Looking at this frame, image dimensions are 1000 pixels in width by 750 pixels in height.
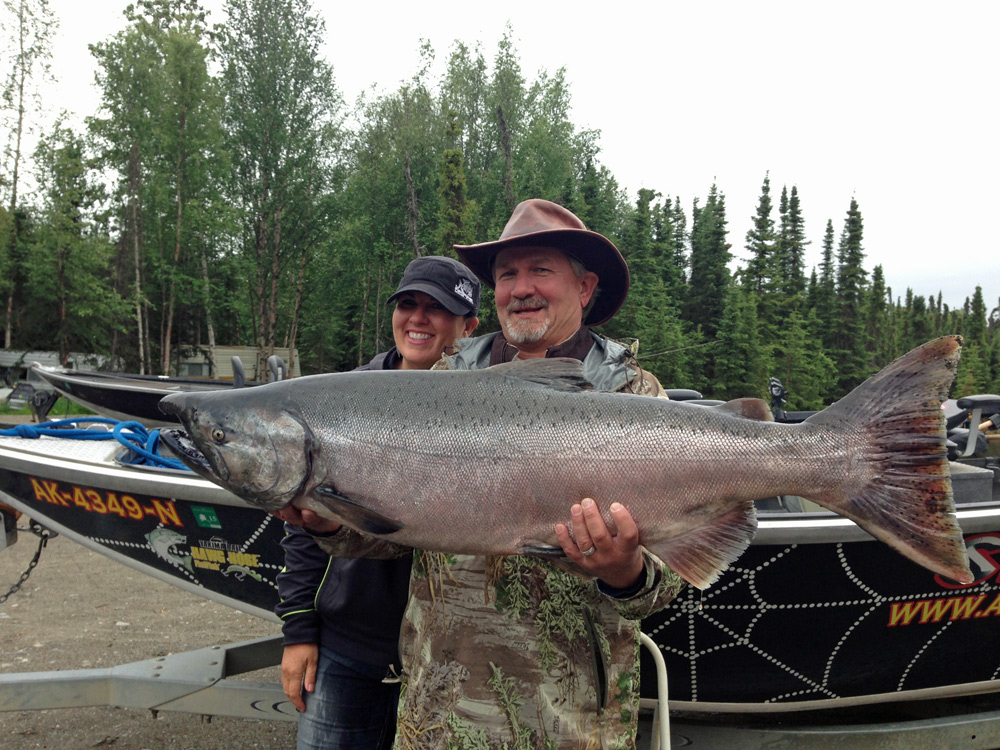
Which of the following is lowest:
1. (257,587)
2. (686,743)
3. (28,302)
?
(686,743)

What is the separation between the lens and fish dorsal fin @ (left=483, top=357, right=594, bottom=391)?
6.72 feet

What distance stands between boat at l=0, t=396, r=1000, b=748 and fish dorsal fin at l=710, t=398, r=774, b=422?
1131 mm

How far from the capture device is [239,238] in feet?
110

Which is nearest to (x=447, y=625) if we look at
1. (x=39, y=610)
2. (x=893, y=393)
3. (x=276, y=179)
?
(x=893, y=393)

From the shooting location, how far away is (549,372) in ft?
6.79

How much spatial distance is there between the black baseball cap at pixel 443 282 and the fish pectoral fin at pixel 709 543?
1.70 m

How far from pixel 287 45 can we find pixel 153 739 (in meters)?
30.7

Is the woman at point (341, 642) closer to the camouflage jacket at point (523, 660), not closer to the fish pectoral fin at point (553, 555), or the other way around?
the camouflage jacket at point (523, 660)

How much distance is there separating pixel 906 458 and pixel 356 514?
4.90 ft

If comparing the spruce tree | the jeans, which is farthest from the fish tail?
the spruce tree

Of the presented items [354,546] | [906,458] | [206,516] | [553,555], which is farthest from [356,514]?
[206,516]

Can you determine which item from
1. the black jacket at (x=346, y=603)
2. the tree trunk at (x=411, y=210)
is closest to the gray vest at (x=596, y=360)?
the black jacket at (x=346, y=603)

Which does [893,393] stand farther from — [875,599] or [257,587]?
[257,587]

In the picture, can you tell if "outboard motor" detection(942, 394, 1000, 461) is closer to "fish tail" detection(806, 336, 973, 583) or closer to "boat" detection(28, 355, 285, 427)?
"fish tail" detection(806, 336, 973, 583)
